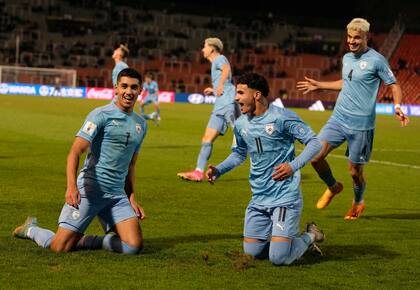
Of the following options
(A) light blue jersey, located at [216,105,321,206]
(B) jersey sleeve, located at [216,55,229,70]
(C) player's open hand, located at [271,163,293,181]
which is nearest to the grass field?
(A) light blue jersey, located at [216,105,321,206]

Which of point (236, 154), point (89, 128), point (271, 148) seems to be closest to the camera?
point (89, 128)

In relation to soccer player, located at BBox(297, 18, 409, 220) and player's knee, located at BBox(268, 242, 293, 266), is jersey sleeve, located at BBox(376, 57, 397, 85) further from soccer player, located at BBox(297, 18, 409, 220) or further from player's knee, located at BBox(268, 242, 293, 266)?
player's knee, located at BBox(268, 242, 293, 266)

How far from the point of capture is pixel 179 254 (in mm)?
7625

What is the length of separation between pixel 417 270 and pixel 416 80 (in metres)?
51.8

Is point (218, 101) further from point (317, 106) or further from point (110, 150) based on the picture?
point (317, 106)

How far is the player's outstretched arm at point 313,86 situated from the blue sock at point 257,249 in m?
2.80

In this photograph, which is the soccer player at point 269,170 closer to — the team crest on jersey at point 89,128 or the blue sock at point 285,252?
the blue sock at point 285,252

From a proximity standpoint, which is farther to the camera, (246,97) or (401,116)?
(401,116)

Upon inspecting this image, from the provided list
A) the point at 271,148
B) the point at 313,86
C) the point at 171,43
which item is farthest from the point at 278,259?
the point at 171,43

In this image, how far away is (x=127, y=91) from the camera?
7531mm

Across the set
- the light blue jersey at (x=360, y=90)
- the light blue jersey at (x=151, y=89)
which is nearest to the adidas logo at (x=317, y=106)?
the light blue jersey at (x=151, y=89)

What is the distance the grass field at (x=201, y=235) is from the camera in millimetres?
6648

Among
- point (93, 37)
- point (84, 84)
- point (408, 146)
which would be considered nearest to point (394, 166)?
point (408, 146)

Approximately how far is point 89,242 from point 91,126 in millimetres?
1043
